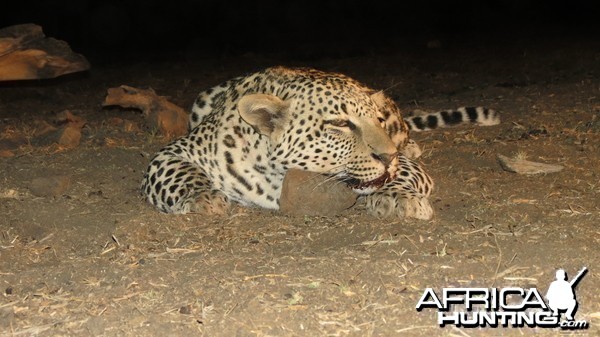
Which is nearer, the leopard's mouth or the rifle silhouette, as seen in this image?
the rifle silhouette

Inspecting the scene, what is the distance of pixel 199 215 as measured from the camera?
5988mm

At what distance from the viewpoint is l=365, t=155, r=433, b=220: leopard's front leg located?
5.84 meters

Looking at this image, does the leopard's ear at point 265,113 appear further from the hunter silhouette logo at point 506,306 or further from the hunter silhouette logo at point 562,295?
the hunter silhouette logo at point 562,295

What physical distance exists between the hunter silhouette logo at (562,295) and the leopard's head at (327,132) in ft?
6.16

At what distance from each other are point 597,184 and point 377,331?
3098 millimetres

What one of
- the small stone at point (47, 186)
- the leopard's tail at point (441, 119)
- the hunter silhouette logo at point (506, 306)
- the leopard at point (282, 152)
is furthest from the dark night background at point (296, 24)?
the hunter silhouette logo at point (506, 306)

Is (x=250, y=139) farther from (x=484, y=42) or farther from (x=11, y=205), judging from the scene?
(x=484, y=42)

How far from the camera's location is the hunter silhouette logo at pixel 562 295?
414 centimetres

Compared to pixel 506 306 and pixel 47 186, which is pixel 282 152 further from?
pixel 506 306

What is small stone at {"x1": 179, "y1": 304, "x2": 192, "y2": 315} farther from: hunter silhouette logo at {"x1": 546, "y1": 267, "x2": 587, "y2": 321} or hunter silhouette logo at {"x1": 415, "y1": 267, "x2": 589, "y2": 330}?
hunter silhouette logo at {"x1": 546, "y1": 267, "x2": 587, "y2": 321}

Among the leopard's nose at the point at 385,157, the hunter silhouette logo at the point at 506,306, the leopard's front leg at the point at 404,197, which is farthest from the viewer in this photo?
the leopard's nose at the point at 385,157

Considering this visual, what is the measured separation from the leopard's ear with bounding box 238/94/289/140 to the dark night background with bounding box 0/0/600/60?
8.69m

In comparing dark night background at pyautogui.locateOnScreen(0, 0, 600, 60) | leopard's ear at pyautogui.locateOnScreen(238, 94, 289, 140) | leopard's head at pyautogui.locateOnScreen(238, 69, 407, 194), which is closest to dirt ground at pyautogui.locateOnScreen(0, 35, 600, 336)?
leopard's head at pyautogui.locateOnScreen(238, 69, 407, 194)

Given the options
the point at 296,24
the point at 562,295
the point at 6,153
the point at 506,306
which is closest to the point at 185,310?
the point at 506,306
